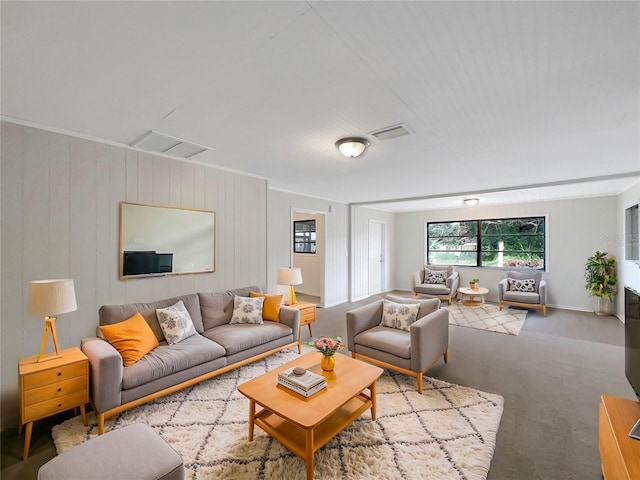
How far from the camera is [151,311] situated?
3.12 meters

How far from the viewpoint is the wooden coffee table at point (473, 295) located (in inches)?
247

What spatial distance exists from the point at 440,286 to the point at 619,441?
562 centimetres

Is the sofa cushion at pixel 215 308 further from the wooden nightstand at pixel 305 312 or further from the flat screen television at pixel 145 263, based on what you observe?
the wooden nightstand at pixel 305 312

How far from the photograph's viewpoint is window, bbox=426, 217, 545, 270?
22.5 ft

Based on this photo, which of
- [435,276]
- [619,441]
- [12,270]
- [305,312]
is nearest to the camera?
[619,441]

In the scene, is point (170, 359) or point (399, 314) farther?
point (399, 314)

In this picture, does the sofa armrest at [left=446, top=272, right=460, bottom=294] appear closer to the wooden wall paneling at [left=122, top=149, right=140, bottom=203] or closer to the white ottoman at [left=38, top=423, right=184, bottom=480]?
the wooden wall paneling at [left=122, top=149, right=140, bottom=203]

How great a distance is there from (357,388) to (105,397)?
1906mm

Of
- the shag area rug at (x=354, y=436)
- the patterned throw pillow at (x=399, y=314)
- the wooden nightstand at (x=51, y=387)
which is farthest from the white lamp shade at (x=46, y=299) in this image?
the patterned throw pillow at (x=399, y=314)

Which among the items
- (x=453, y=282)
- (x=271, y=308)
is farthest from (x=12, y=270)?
(x=453, y=282)

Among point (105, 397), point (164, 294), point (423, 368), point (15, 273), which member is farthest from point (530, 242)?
point (15, 273)

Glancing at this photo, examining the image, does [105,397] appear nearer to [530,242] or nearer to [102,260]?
[102,260]

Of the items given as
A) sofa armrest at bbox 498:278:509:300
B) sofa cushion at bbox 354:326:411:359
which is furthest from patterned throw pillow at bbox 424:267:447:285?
sofa cushion at bbox 354:326:411:359

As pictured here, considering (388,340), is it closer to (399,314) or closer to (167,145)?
(399,314)
